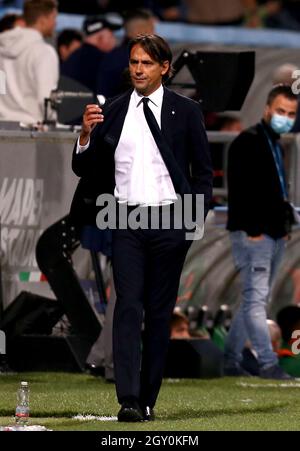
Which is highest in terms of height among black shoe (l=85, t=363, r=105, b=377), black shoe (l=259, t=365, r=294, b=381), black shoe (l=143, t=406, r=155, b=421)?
black shoe (l=143, t=406, r=155, b=421)

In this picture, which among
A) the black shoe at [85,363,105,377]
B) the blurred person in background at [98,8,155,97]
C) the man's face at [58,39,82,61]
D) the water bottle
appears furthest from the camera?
the man's face at [58,39,82,61]

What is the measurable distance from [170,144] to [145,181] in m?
0.26

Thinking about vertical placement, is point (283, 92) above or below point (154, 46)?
below

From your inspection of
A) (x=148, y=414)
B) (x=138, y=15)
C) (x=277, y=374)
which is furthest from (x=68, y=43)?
(x=148, y=414)

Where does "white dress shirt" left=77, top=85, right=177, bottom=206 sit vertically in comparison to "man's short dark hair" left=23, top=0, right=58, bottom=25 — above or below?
below

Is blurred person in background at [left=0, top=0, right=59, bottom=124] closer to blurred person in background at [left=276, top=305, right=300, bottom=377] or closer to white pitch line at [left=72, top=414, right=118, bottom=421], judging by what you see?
blurred person in background at [left=276, top=305, right=300, bottom=377]

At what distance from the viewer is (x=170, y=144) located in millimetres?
10312

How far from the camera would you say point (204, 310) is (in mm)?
15219

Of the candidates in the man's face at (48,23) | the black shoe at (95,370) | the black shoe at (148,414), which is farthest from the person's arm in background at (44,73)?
the black shoe at (148,414)

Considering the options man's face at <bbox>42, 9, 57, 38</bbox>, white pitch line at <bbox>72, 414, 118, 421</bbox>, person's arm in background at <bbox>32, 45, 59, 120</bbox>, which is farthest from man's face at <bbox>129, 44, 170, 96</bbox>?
man's face at <bbox>42, 9, 57, 38</bbox>

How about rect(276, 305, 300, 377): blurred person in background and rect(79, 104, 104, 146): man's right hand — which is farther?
rect(276, 305, 300, 377): blurred person in background

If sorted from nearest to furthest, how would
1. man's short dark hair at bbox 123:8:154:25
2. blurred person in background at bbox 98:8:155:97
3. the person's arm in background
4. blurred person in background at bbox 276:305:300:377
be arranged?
1. blurred person in background at bbox 276:305:300:377
2. the person's arm in background
3. blurred person in background at bbox 98:8:155:97
4. man's short dark hair at bbox 123:8:154:25

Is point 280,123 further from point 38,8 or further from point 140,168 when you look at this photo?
point 140,168

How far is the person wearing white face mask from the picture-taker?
13773 millimetres
